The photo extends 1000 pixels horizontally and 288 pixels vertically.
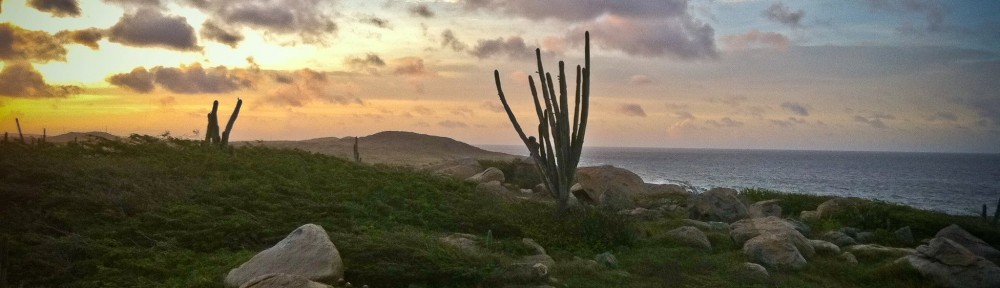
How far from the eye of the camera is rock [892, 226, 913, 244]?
15602mm

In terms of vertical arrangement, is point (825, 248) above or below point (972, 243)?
below

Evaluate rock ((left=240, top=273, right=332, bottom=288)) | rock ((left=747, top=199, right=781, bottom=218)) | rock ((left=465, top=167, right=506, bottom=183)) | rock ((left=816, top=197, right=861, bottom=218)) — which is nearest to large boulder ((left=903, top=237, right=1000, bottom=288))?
rock ((left=816, top=197, right=861, bottom=218))

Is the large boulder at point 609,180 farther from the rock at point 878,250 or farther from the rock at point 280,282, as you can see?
the rock at point 280,282

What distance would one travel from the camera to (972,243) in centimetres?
1409

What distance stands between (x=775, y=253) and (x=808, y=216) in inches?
330

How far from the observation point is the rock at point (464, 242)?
10.8 metres

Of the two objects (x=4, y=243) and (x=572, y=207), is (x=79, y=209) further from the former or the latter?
(x=572, y=207)

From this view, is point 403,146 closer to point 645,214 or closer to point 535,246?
point 645,214

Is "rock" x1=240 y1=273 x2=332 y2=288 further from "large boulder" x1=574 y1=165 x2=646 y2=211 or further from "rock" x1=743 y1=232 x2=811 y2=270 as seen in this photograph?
"large boulder" x1=574 y1=165 x2=646 y2=211

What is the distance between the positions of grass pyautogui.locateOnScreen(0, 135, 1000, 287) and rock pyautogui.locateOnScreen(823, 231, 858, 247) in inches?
53.8

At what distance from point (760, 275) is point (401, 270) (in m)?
5.85

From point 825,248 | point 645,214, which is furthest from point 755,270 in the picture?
point 645,214

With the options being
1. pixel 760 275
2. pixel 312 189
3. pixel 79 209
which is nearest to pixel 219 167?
pixel 312 189

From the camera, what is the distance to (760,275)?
11258mm
